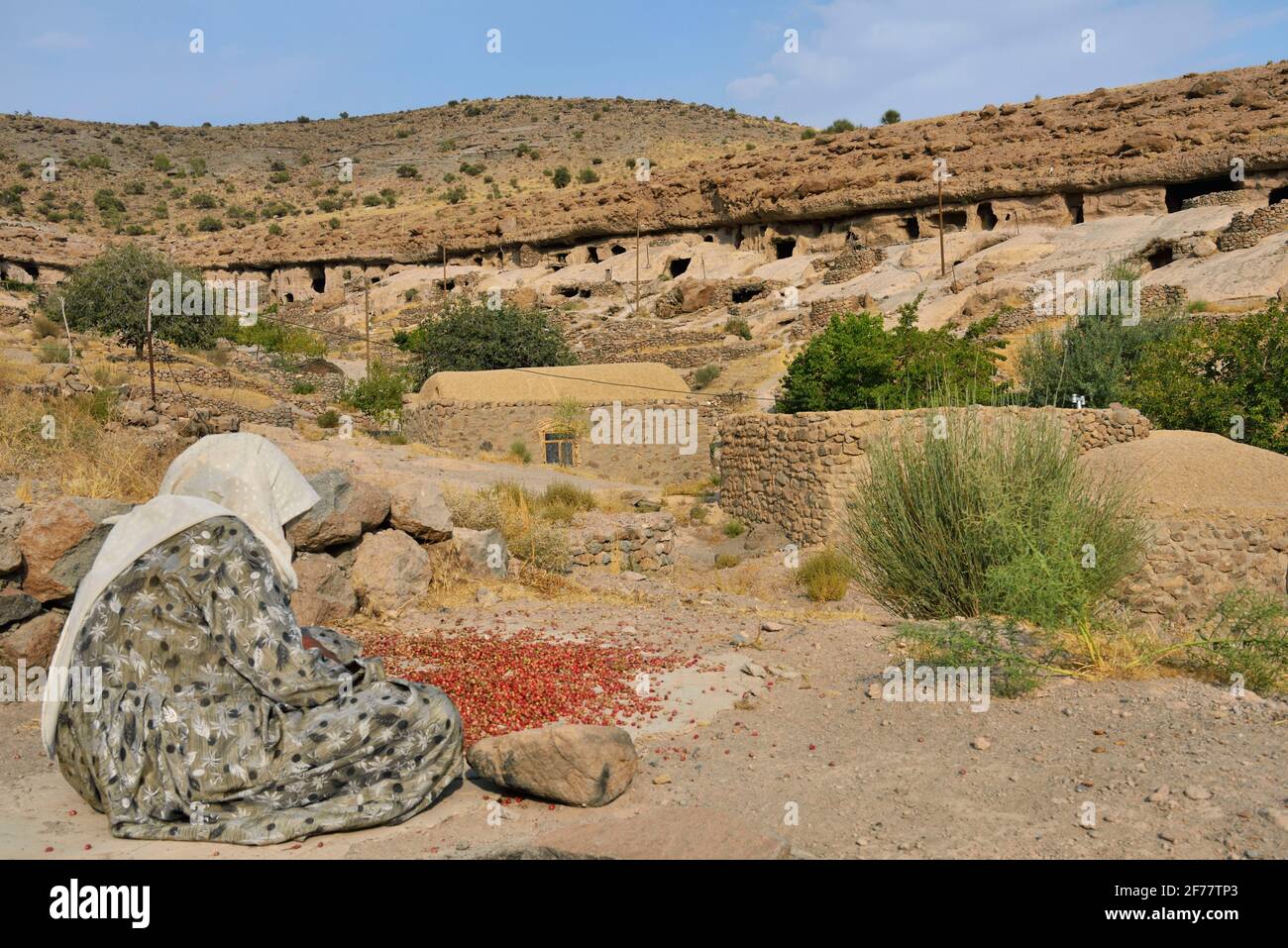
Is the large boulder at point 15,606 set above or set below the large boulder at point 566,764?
above

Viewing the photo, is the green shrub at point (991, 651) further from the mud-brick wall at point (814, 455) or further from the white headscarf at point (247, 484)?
the mud-brick wall at point (814, 455)

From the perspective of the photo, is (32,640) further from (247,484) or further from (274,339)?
(274,339)

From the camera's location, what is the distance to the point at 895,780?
4457mm

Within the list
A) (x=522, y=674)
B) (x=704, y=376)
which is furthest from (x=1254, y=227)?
(x=522, y=674)

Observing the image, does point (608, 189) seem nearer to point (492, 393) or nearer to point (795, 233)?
point (795, 233)

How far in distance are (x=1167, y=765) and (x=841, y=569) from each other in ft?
23.1

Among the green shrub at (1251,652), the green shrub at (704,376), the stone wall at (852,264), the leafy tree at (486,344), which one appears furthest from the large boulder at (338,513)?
the stone wall at (852,264)

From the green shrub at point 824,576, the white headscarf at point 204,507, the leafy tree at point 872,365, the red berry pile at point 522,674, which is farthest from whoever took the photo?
the leafy tree at point 872,365

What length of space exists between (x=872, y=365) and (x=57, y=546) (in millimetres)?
14326

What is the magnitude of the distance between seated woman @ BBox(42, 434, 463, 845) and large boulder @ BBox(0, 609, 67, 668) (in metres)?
2.84

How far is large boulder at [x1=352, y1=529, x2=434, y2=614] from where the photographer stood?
8555 millimetres

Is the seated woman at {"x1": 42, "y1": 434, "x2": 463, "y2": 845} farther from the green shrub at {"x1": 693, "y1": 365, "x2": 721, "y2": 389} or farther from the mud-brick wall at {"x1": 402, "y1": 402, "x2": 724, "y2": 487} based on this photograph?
the green shrub at {"x1": 693, "y1": 365, "x2": 721, "y2": 389}

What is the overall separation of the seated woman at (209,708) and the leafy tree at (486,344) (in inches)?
1034

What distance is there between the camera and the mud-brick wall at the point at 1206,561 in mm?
10172
